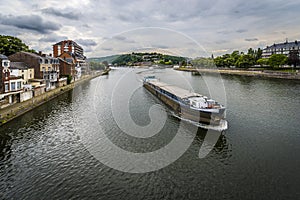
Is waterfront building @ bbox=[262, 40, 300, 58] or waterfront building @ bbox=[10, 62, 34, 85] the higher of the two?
waterfront building @ bbox=[262, 40, 300, 58]

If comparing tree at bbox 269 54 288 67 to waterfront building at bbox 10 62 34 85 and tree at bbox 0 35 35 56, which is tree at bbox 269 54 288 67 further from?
tree at bbox 0 35 35 56

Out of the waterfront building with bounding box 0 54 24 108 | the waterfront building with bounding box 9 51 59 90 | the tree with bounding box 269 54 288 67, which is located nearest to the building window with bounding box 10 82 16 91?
the waterfront building with bounding box 0 54 24 108

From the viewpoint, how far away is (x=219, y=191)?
36.8 feet

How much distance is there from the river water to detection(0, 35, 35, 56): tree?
28.3 metres

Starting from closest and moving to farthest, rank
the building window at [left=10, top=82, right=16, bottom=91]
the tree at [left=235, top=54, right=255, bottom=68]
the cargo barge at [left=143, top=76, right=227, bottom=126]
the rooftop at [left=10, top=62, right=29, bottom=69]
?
the cargo barge at [left=143, top=76, right=227, bottom=126] → the building window at [left=10, top=82, right=16, bottom=91] → the rooftop at [left=10, top=62, right=29, bottom=69] → the tree at [left=235, top=54, right=255, bottom=68]

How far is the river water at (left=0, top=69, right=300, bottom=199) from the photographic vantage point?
1138 centimetres

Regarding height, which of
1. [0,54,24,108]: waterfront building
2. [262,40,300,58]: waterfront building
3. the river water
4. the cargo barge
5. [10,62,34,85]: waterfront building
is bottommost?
the river water

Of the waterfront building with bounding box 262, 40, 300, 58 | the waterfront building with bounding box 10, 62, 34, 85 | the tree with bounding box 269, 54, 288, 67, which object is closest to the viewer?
the waterfront building with bounding box 10, 62, 34, 85

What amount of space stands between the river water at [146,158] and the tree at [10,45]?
28.3 meters

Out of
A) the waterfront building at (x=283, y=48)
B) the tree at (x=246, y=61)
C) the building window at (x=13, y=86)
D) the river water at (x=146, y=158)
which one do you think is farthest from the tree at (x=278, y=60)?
the building window at (x=13, y=86)

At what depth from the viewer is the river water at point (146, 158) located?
448 inches

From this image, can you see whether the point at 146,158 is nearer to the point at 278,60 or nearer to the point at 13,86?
the point at 13,86

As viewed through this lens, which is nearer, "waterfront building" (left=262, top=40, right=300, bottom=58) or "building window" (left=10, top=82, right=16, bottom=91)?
"building window" (left=10, top=82, right=16, bottom=91)

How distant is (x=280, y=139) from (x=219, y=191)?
10054 mm
